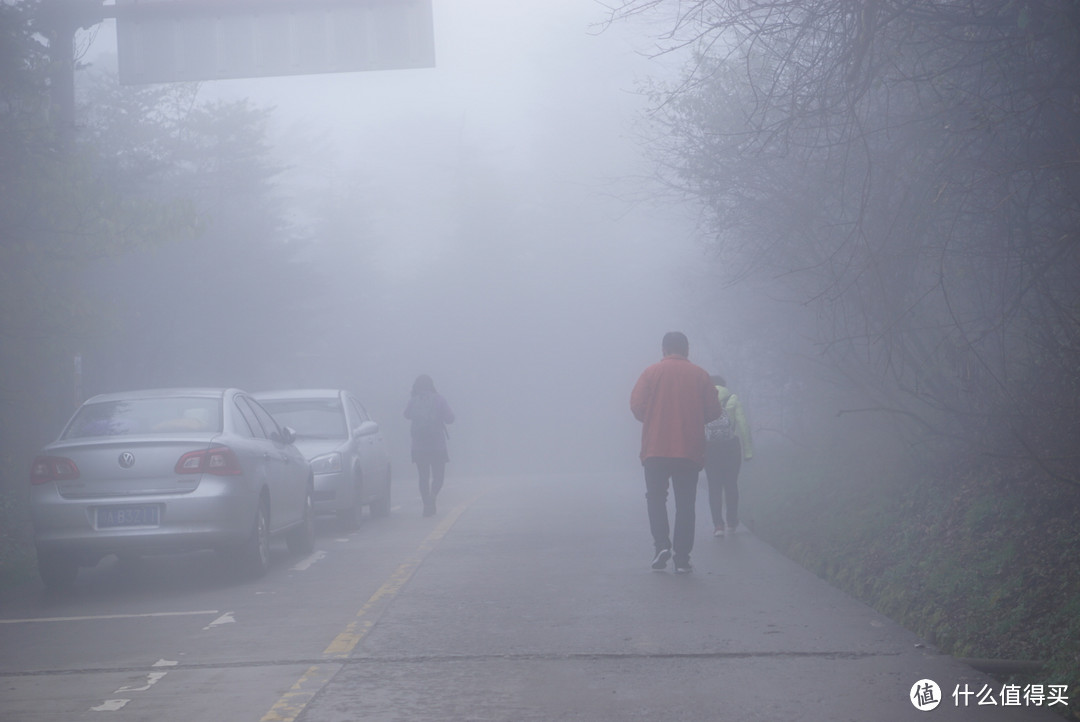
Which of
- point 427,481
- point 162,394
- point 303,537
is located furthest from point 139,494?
point 427,481

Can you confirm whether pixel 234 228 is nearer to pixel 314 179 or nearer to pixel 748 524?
pixel 748 524

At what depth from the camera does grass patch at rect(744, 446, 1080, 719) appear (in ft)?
23.2

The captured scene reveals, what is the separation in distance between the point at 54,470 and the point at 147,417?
1.03 metres

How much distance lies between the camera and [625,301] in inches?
2530

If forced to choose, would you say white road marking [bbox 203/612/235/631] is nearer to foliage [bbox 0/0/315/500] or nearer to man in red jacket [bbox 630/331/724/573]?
man in red jacket [bbox 630/331/724/573]

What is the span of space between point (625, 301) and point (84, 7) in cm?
5060

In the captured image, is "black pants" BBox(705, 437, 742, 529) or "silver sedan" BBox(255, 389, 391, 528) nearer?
"black pants" BBox(705, 437, 742, 529)

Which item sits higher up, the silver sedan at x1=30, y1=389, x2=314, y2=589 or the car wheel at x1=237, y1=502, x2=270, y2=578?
the silver sedan at x1=30, y1=389, x2=314, y2=589

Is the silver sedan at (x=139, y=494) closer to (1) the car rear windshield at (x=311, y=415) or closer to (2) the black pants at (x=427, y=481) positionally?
(1) the car rear windshield at (x=311, y=415)

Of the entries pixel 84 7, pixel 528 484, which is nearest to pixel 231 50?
pixel 84 7

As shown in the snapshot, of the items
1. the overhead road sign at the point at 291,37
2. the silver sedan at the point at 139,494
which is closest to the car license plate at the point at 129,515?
the silver sedan at the point at 139,494

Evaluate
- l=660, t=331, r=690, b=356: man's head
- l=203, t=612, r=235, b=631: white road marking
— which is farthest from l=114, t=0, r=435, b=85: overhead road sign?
l=203, t=612, r=235, b=631: white road marking

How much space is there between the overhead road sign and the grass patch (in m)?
6.69

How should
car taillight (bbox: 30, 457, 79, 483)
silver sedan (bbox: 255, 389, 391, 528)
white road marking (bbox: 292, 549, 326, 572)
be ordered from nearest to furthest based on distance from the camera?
1. car taillight (bbox: 30, 457, 79, 483)
2. white road marking (bbox: 292, 549, 326, 572)
3. silver sedan (bbox: 255, 389, 391, 528)
